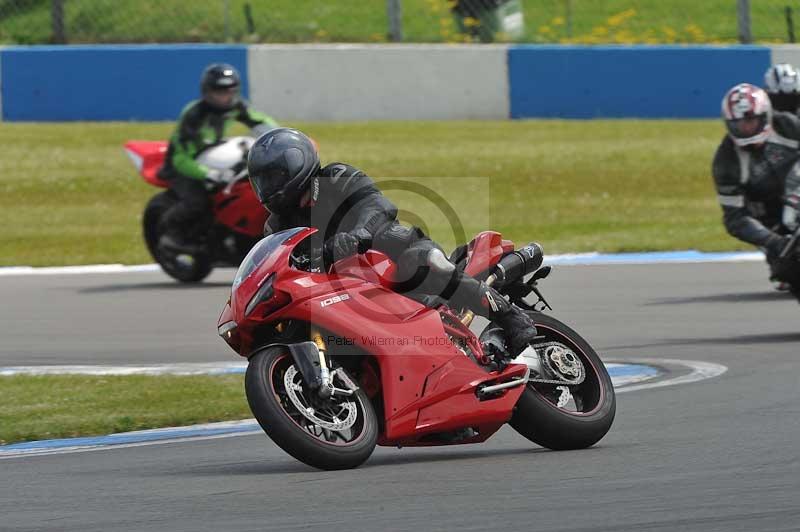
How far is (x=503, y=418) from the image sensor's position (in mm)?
6820

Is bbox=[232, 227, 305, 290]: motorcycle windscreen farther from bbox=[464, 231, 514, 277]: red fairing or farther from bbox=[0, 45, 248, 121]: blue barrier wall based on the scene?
bbox=[0, 45, 248, 121]: blue barrier wall

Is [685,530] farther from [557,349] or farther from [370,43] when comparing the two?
[370,43]

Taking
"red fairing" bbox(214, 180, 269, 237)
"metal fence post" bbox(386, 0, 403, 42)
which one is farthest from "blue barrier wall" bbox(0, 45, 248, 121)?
"red fairing" bbox(214, 180, 269, 237)

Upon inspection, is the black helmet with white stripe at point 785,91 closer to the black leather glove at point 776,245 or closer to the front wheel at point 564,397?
the black leather glove at point 776,245

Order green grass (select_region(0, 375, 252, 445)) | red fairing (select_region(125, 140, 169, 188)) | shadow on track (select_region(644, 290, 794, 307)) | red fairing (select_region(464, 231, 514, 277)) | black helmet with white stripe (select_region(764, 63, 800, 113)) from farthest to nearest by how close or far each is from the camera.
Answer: red fairing (select_region(125, 140, 169, 188)), black helmet with white stripe (select_region(764, 63, 800, 113)), shadow on track (select_region(644, 290, 794, 307)), green grass (select_region(0, 375, 252, 445)), red fairing (select_region(464, 231, 514, 277))

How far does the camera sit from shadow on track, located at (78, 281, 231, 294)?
14136 mm

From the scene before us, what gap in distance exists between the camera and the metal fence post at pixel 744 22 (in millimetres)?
21531

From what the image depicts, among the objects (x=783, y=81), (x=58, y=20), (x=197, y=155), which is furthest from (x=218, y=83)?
(x=58, y=20)

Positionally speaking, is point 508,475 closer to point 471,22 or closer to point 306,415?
point 306,415

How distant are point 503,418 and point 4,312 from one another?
22.6 ft

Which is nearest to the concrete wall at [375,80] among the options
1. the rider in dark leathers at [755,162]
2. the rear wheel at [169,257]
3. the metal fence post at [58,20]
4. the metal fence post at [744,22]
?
the metal fence post at [58,20]

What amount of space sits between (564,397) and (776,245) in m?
4.22

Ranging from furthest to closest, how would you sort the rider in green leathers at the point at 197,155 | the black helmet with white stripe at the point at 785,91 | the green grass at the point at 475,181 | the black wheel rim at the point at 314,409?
1. the green grass at the point at 475,181
2. the rider in green leathers at the point at 197,155
3. the black helmet with white stripe at the point at 785,91
4. the black wheel rim at the point at 314,409

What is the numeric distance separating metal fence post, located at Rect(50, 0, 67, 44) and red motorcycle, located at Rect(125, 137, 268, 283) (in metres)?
7.46
